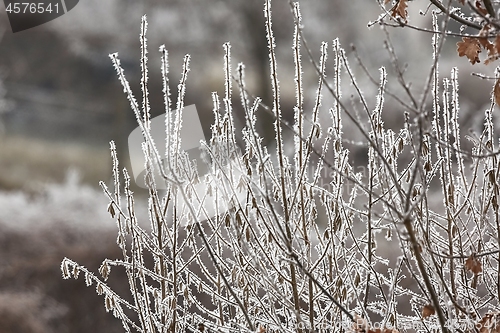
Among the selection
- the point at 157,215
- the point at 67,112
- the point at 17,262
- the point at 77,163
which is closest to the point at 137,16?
the point at 67,112

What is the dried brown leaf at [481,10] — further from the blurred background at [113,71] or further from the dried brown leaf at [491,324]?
the blurred background at [113,71]

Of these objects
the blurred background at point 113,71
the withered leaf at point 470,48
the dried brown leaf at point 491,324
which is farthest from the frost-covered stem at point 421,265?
the blurred background at point 113,71

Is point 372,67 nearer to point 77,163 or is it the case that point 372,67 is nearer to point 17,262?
point 77,163

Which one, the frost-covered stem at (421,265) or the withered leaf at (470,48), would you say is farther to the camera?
the withered leaf at (470,48)

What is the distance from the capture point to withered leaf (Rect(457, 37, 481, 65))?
3.90 ft

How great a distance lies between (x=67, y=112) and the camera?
773 cm

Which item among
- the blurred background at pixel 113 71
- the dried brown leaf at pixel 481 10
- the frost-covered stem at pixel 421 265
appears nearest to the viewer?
the frost-covered stem at pixel 421 265

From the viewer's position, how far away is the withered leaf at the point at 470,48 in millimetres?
1188

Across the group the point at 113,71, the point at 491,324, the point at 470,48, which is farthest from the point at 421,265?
the point at 113,71

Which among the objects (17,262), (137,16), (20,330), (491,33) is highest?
(137,16)

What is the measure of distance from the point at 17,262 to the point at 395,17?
452cm

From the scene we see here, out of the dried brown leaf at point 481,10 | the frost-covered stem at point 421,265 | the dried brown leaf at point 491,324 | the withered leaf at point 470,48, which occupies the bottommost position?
the dried brown leaf at point 491,324

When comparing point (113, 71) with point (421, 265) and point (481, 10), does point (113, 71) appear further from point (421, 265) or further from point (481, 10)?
point (421, 265)

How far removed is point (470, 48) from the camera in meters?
1.20
